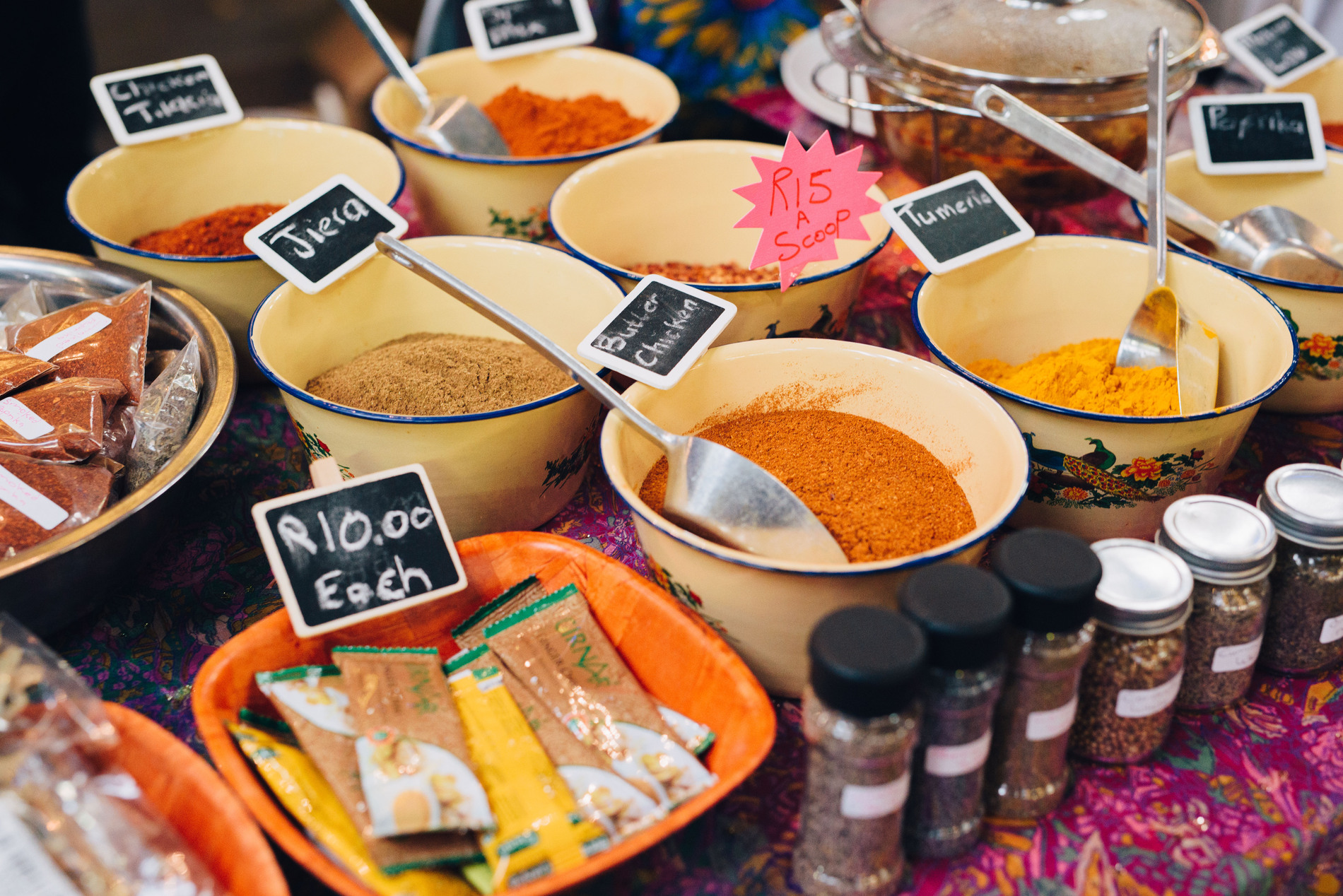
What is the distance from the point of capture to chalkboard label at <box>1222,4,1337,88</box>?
63.1 inches

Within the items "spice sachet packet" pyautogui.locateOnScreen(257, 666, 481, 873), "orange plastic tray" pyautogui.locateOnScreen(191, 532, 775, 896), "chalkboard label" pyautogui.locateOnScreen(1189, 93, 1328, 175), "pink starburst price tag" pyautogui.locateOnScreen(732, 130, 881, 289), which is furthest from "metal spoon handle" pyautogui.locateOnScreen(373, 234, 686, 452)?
"chalkboard label" pyautogui.locateOnScreen(1189, 93, 1328, 175)

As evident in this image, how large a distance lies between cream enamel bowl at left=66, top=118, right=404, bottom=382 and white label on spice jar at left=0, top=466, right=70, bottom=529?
0.39m

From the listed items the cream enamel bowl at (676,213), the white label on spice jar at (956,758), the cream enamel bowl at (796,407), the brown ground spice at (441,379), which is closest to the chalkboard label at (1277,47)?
the cream enamel bowl at (676,213)

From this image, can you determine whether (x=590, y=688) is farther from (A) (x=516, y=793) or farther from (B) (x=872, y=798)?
(B) (x=872, y=798)

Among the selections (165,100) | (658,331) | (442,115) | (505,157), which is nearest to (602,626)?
(658,331)

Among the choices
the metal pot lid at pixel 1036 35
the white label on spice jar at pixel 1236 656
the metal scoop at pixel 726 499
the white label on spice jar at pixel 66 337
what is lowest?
the white label on spice jar at pixel 1236 656

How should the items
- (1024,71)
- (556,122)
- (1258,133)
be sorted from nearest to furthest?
(1024,71) → (1258,133) → (556,122)

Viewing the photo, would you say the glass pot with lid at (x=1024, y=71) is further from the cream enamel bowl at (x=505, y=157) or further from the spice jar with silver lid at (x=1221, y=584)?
the spice jar with silver lid at (x=1221, y=584)

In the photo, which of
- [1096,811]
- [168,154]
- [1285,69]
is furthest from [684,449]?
[1285,69]

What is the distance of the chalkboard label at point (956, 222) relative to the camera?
1.14 meters

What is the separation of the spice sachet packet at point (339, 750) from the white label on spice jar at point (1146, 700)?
0.51m

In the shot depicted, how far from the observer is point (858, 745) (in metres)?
0.66

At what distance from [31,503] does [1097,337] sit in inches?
45.8

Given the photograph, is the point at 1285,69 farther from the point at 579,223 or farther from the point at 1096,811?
the point at 1096,811
